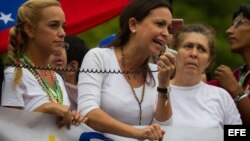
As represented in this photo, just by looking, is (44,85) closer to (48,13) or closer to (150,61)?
(48,13)

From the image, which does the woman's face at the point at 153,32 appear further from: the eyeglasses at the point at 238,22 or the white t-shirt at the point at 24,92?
the eyeglasses at the point at 238,22

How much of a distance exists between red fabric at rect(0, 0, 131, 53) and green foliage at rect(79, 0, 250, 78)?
8.14 meters

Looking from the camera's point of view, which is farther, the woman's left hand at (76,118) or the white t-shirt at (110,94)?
the white t-shirt at (110,94)

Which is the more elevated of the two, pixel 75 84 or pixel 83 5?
pixel 83 5

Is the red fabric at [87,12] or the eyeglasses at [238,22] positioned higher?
the red fabric at [87,12]

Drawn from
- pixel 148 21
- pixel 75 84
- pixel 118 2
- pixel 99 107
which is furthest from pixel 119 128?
pixel 118 2

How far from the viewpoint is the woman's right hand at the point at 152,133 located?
7.26m

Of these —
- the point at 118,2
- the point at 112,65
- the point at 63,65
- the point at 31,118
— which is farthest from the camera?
the point at 118,2

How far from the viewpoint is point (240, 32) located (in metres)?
9.08

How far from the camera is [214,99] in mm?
8156

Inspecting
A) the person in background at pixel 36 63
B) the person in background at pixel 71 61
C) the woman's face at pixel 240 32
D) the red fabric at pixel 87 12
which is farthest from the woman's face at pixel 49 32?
the woman's face at pixel 240 32

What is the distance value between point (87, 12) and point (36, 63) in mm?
2076

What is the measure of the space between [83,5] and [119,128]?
8.24 feet

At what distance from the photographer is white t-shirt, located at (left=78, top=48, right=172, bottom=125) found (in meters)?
7.55
